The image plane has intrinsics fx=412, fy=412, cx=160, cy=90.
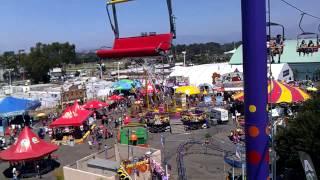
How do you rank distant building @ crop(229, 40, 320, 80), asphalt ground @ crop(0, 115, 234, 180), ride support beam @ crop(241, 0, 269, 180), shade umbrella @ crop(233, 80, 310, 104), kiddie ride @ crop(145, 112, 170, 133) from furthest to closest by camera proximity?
distant building @ crop(229, 40, 320, 80)
kiddie ride @ crop(145, 112, 170, 133)
shade umbrella @ crop(233, 80, 310, 104)
asphalt ground @ crop(0, 115, 234, 180)
ride support beam @ crop(241, 0, 269, 180)

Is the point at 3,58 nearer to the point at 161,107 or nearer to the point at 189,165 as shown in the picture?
the point at 161,107

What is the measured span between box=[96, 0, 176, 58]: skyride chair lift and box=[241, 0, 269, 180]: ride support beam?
7.36 m

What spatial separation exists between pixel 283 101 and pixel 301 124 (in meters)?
12.8

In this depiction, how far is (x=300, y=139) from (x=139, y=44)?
6778mm

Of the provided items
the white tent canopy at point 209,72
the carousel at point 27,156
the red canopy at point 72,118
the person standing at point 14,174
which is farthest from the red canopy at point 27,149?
the white tent canopy at point 209,72

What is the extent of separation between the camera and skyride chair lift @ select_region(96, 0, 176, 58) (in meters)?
15.1

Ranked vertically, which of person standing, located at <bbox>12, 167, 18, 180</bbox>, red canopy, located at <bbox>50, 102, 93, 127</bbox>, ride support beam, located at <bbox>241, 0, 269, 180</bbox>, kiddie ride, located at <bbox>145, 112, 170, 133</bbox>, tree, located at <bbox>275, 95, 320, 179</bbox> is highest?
ride support beam, located at <bbox>241, 0, 269, 180</bbox>

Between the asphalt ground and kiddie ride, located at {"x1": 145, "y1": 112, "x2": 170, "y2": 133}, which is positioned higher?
kiddie ride, located at {"x1": 145, "y1": 112, "x2": 170, "y2": 133}

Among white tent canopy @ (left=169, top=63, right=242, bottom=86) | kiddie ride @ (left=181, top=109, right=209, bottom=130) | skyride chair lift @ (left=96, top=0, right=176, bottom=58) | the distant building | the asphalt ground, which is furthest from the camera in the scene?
the distant building

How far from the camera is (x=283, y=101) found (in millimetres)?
26234

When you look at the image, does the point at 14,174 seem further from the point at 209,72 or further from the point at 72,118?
the point at 209,72

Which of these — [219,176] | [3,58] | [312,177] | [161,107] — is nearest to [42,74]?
[3,58]

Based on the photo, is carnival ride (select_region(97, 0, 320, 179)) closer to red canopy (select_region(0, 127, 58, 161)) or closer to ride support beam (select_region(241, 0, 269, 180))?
ride support beam (select_region(241, 0, 269, 180))

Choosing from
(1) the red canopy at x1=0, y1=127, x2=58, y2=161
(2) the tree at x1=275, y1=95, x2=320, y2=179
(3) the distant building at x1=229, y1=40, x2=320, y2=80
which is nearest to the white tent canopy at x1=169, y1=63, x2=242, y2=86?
(3) the distant building at x1=229, y1=40, x2=320, y2=80
